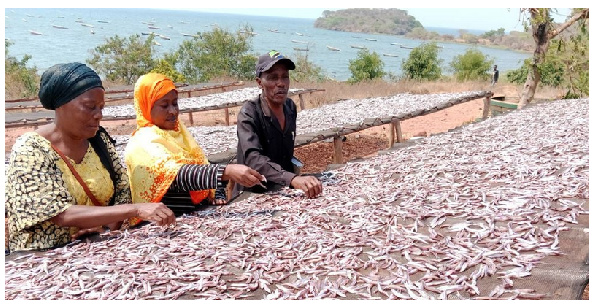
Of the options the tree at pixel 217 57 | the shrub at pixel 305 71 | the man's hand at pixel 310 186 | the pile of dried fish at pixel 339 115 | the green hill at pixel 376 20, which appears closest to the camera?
the man's hand at pixel 310 186

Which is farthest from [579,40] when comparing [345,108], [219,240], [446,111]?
[219,240]

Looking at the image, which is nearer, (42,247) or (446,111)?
(42,247)

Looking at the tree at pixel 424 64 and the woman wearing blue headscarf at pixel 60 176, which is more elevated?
the tree at pixel 424 64

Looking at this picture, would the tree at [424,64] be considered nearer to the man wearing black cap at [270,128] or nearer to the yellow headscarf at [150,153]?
the man wearing black cap at [270,128]

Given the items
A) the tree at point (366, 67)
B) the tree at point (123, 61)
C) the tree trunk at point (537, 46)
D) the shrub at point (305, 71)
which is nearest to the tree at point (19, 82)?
the tree at point (123, 61)

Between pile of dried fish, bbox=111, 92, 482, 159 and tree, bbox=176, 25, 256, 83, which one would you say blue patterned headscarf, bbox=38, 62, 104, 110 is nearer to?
pile of dried fish, bbox=111, 92, 482, 159

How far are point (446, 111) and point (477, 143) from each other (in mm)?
12614

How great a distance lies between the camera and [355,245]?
2432 millimetres

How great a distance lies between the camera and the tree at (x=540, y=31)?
1171cm

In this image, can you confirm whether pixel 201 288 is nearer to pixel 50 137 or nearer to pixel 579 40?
pixel 50 137

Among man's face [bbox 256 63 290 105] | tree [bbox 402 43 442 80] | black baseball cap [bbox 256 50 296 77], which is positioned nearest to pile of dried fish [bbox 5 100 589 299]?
man's face [bbox 256 63 290 105]

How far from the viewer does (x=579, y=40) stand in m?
13.0

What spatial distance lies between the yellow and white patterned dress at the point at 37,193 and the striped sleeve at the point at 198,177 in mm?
569

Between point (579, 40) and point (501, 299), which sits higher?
point (579, 40)
